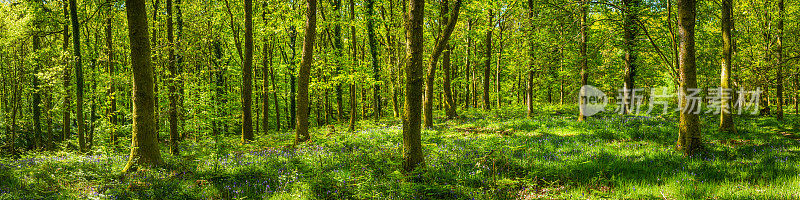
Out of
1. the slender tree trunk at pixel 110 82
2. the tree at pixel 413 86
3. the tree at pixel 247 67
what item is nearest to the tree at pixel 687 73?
the tree at pixel 413 86

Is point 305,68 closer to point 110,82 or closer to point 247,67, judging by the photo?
point 247,67

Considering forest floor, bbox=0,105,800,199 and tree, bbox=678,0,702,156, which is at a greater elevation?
tree, bbox=678,0,702,156

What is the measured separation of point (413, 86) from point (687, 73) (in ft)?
20.6

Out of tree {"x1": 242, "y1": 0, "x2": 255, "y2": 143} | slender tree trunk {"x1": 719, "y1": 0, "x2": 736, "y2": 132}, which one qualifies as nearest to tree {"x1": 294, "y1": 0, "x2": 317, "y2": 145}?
tree {"x1": 242, "y1": 0, "x2": 255, "y2": 143}

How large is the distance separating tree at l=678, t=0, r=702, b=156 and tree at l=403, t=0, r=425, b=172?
5857 mm

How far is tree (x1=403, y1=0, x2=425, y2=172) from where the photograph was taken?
5.81m

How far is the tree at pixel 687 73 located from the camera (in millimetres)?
7238

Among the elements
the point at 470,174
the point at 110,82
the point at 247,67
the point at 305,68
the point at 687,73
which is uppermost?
the point at 247,67

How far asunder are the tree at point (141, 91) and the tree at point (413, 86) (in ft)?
18.1

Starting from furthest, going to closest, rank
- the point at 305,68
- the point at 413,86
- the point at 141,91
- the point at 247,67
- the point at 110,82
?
the point at 247,67, the point at 305,68, the point at 110,82, the point at 141,91, the point at 413,86

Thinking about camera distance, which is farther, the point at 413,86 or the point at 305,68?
the point at 305,68

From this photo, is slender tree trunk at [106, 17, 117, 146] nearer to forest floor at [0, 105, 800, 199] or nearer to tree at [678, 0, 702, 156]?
forest floor at [0, 105, 800, 199]

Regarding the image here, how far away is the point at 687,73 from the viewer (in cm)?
743

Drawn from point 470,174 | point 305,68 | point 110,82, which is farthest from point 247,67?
point 470,174
